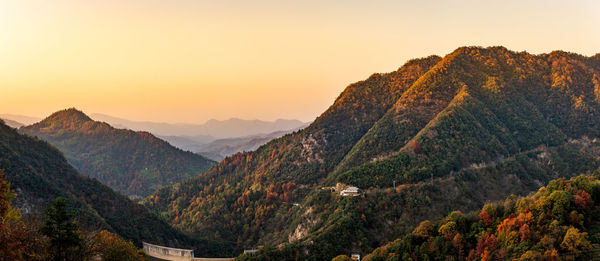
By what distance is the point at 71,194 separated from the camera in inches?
4099

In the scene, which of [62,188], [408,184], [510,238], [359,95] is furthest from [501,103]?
[62,188]

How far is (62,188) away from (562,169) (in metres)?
143

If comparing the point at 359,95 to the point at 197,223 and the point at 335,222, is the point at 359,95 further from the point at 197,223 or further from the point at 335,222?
the point at 335,222

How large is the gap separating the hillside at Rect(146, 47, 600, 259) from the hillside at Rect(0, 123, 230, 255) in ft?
77.7

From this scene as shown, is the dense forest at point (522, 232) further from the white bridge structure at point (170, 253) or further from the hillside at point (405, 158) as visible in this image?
the white bridge structure at point (170, 253)

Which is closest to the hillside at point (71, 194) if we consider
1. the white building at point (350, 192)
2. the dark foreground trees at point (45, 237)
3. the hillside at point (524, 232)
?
the white building at point (350, 192)

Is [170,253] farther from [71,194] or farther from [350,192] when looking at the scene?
[350,192]

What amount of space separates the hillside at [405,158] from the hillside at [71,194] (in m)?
23.7

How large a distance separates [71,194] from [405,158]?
281ft

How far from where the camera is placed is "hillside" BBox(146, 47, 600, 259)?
102 m

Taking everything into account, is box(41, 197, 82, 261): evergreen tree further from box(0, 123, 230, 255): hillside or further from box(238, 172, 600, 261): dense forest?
box(0, 123, 230, 255): hillside

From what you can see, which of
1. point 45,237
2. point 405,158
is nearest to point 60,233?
point 45,237

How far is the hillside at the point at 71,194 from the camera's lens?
301 feet

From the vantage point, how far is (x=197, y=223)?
15025cm
